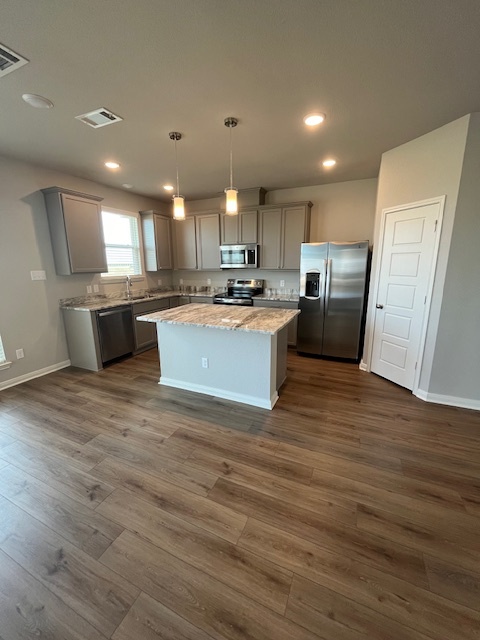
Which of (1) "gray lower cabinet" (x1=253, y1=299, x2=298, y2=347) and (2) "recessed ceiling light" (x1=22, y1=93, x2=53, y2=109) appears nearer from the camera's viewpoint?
(2) "recessed ceiling light" (x1=22, y1=93, x2=53, y2=109)

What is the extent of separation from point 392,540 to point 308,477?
0.57m

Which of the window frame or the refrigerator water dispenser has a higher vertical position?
the window frame

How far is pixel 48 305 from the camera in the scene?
373 cm

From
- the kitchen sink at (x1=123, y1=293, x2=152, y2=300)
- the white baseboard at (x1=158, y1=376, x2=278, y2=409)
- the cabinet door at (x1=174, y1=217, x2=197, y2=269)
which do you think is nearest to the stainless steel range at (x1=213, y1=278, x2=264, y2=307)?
the cabinet door at (x1=174, y1=217, x2=197, y2=269)

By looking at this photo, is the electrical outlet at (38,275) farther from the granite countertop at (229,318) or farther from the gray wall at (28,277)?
the granite countertop at (229,318)

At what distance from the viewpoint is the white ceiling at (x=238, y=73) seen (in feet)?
4.58

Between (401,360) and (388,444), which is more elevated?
(401,360)

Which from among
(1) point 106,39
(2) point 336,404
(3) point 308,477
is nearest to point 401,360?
(2) point 336,404

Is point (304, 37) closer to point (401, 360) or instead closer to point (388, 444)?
point (388, 444)

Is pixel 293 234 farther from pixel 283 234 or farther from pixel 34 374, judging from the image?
pixel 34 374

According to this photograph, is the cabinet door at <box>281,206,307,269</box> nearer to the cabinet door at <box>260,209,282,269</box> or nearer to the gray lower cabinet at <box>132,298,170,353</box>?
the cabinet door at <box>260,209,282,269</box>

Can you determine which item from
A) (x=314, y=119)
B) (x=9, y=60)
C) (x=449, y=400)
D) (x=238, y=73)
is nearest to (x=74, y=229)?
(x=9, y=60)

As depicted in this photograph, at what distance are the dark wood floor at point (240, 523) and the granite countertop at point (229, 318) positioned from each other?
0.93 m

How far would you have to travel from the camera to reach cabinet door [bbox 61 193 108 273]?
11.9ft
